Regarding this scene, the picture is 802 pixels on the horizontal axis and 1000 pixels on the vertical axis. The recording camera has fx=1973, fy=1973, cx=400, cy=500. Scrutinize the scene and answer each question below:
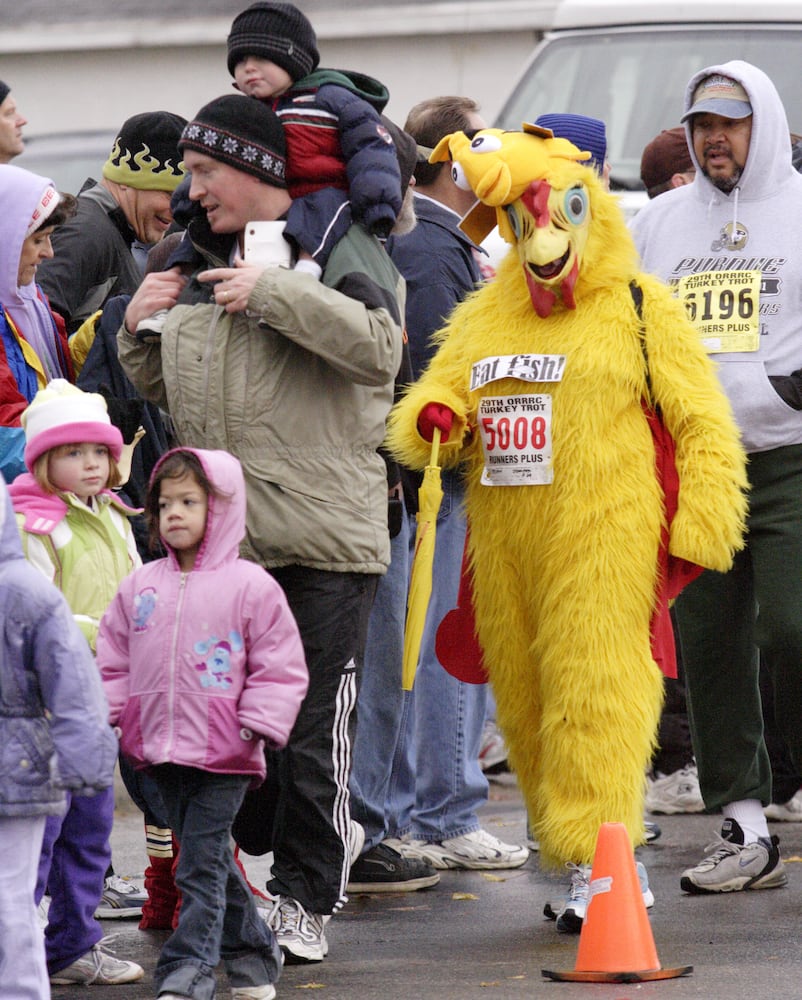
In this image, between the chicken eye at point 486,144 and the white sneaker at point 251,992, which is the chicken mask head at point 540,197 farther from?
the white sneaker at point 251,992

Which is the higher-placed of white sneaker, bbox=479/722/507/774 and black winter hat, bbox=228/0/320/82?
black winter hat, bbox=228/0/320/82

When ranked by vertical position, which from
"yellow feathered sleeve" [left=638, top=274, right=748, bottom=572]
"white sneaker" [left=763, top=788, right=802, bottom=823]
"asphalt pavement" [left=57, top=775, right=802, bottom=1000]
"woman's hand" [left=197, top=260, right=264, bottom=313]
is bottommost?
"asphalt pavement" [left=57, top=775, right=802, bottom=1000]

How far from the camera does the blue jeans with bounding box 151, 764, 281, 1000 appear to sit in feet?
15.2

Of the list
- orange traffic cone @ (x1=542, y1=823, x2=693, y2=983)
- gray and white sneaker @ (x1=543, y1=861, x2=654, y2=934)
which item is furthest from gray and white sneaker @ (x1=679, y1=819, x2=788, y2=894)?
orange traffic cone @ (x1=542, y1=823, x2=693, y2=983)

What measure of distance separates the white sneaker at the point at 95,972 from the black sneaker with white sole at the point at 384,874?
1328 millimetres

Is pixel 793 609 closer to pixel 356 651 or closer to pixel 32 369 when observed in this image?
pixel 356 651

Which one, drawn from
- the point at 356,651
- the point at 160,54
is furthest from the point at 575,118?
the point at 160,54

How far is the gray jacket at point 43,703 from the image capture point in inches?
Result: 165

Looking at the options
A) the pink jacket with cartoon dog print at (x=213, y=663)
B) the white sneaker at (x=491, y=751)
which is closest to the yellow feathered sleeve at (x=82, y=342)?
the pink jacket with cartoon dog print at (x=213, y=663)

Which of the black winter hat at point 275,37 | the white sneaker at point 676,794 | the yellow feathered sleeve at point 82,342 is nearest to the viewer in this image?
the black winter hat at point 275,37

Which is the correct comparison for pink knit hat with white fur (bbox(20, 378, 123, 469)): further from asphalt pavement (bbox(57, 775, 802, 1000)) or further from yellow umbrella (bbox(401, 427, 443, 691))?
asphalt pavement (bbox(57, 775, 802, 1000))

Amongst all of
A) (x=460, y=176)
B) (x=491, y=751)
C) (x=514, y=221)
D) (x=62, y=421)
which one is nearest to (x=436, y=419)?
(x=514, y=221)

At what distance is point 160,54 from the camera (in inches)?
732

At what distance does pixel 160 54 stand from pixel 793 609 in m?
13.8
